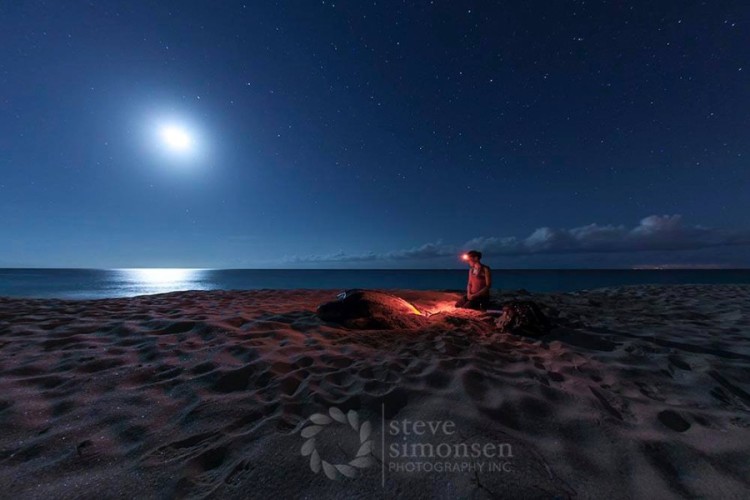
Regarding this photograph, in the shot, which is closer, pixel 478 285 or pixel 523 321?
pixel 523 321

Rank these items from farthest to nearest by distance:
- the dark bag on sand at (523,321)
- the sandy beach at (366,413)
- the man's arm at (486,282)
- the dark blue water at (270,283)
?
the dark blue water at (270,283) → the man's arm at (486,282) → the dark bag on sand at (523,321) → the sandy beach at (366,413)

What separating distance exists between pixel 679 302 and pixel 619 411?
8.12m

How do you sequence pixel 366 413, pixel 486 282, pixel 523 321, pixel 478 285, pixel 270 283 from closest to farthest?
1. pixel 366 413
2. pixel 523 321
3. pixel 486 282
4. pixel 478 285
5. pixel 270 283

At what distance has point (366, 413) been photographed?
2412 millimetres

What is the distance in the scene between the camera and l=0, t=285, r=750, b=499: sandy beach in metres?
1.70

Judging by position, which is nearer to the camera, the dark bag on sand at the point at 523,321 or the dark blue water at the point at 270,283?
the dark bag on sand at the point at 523,321

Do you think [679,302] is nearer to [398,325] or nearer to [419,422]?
[398,325]

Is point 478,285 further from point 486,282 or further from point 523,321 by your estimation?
point 523,321

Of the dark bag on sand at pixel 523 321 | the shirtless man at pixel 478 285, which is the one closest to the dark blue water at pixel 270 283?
the shirtless man at pixel 478 285

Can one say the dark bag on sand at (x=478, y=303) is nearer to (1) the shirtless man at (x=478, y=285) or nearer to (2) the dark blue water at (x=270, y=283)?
(1) the shirtless man at (x=478, y=285)

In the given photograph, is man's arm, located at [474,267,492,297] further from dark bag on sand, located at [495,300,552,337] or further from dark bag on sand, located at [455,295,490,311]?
dark bag on sand, located at [495,300,552,337]

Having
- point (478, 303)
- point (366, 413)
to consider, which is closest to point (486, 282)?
point (478, 303)

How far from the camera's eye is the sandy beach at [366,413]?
1700 mm

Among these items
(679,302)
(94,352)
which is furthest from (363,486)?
(679,302)
